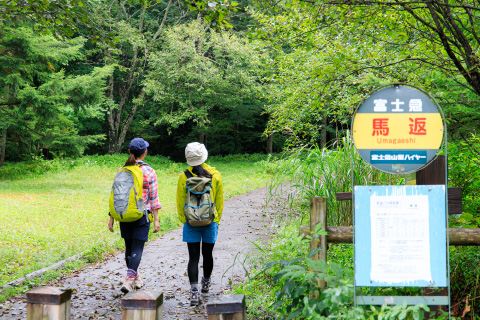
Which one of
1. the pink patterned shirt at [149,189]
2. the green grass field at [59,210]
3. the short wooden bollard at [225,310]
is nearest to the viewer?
the short wooden bollard at [225,310]

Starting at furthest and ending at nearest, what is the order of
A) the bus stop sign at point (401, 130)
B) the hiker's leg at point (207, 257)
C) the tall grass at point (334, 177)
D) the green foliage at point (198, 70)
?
1. the green foliage at point (198, 70)
2. the tall grass at point (334, 177)
3. the hiker's leg at point (207, 257)
4. the bus stop sign at point (401, 130)

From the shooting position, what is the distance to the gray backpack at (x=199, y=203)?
15.3 ft

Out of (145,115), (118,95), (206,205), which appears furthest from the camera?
(145,115)

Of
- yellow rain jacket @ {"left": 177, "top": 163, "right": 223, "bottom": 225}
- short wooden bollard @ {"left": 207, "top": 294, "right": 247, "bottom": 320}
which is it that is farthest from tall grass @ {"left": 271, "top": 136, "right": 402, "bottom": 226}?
short wooden bollard @ {"left": 207, "top": 294, "right": 247, "bottom": 320}

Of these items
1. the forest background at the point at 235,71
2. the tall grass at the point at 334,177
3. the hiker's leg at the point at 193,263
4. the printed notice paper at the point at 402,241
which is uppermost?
the forest background at the point at 235,71

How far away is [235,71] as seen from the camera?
25.0 metres

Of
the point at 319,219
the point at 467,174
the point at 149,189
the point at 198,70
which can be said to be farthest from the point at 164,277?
the point at 198,70

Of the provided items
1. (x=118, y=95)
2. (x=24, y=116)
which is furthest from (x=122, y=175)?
(x=118, y=95)

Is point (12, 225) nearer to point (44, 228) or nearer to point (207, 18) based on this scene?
point (44, 228)

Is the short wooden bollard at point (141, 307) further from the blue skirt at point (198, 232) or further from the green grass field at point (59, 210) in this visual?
the green grass field at point (59, 210)

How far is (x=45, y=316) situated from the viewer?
7.30 feet

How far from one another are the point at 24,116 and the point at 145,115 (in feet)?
55.7

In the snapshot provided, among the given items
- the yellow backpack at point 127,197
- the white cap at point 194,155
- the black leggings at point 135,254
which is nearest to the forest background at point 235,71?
the white cap at point 194,155

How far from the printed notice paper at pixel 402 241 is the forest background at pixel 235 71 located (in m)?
1.19
